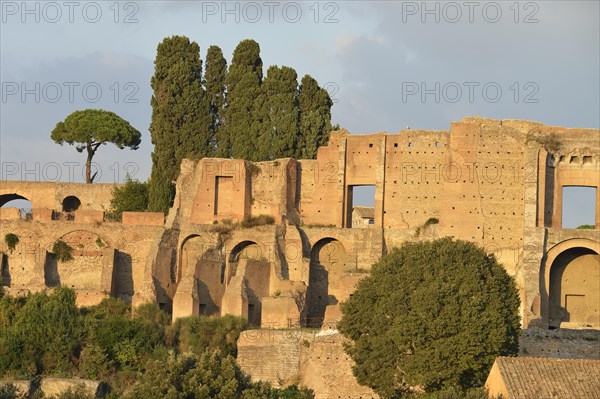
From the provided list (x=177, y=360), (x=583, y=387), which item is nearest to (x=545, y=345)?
(x=583, y=387)

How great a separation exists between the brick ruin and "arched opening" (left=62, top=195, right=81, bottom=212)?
2.25 m

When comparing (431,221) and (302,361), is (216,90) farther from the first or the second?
(302,361)

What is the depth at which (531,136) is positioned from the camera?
50.9 m

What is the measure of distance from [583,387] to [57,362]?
15.3 m

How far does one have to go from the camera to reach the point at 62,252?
5097cm

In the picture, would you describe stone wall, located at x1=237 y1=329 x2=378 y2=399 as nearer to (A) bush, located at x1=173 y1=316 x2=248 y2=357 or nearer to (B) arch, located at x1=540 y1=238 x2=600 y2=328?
(A) bush, located at x1=173 y1=316 x2=248 y2=357

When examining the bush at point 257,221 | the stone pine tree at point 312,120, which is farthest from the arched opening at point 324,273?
the stone pine tree at point 312,120

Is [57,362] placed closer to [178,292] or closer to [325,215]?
[178,292]

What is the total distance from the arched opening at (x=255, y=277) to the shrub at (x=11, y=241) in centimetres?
667

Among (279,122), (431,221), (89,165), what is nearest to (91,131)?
(89,165)

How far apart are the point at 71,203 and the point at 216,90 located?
6244mm

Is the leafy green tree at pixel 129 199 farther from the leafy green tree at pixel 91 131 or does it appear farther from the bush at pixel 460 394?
the bush at pixel 460 394

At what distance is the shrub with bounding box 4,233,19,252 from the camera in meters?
51.1

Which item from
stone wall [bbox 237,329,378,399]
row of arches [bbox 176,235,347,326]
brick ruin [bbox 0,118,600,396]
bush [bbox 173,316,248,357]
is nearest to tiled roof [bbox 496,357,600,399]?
stone wall [bbox 237,329,378,399]
